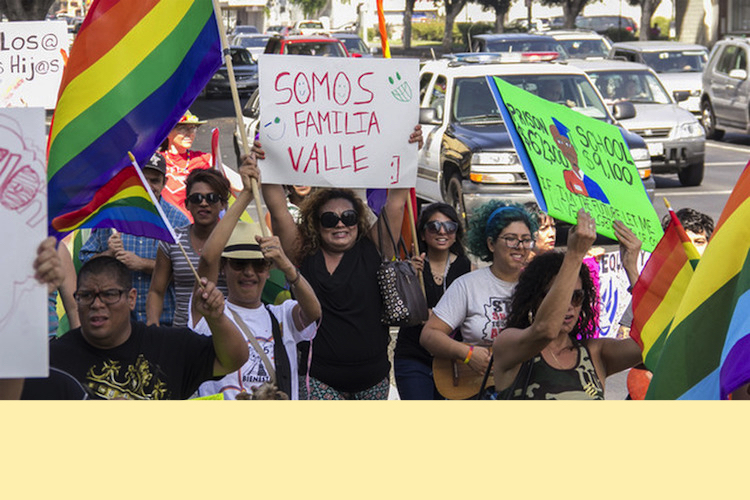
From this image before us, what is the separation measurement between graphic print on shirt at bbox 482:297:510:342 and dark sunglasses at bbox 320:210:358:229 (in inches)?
28.3

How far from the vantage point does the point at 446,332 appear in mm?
5234

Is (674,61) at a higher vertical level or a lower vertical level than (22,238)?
lower

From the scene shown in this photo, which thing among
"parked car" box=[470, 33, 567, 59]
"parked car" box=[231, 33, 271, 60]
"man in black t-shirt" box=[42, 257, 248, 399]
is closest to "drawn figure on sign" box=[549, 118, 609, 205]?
"man in black t-shirt" box=[42, 257, 248, 399]

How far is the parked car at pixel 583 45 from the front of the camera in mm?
27078

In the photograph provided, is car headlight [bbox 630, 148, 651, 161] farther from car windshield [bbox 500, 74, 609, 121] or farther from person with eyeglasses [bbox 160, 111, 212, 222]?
person with eyeglasses [bbox 160, 111, 212, 222]

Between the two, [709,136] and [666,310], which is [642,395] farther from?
[709,136]

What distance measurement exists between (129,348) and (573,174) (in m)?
1.81

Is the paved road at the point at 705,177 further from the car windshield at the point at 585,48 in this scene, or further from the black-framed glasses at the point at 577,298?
the car windshield at the point at 585,48

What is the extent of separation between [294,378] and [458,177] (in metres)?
8.50

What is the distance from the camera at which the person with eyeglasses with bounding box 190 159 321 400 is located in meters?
4.74

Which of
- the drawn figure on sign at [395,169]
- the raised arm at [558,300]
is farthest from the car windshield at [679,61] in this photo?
the raised arm at [558,300]

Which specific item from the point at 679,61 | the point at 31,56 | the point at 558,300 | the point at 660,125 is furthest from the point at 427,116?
the point at 679,61

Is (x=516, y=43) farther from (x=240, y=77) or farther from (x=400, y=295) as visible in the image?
(x=400, y=295)

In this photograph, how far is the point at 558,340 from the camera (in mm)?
4391
